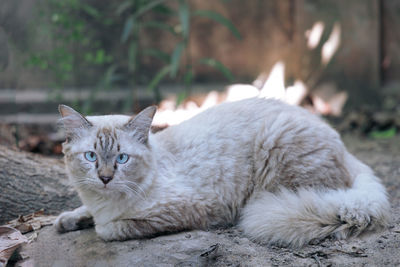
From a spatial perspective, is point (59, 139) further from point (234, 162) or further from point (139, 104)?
point (234, 162)

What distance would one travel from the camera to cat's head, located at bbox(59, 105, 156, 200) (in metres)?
2.73

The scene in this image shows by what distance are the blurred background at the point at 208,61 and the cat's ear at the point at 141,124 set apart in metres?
2.40

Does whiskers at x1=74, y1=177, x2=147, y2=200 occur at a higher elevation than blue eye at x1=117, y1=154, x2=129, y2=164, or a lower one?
lower

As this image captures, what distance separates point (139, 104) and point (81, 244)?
3777mm

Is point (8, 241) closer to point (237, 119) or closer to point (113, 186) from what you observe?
point (113, 186)

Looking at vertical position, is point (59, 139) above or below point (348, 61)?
below

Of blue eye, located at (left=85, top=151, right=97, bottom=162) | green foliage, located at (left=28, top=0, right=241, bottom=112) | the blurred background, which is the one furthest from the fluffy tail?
green foliage, located at (left=28, top=0, right=241, bottom=112)

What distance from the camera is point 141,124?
2.89 meters

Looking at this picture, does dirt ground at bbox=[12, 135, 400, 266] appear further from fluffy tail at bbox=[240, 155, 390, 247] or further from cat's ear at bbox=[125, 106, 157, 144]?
cat's ear at bbox=[125, 106, 157, 144]

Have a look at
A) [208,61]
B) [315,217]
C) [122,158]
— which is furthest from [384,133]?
[122,158]

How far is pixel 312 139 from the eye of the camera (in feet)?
10.1

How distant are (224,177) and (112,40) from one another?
4.38 metres

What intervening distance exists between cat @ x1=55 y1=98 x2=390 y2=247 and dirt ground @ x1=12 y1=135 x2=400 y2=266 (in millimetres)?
77

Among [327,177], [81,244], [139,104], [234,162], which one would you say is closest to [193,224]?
[234,162]
